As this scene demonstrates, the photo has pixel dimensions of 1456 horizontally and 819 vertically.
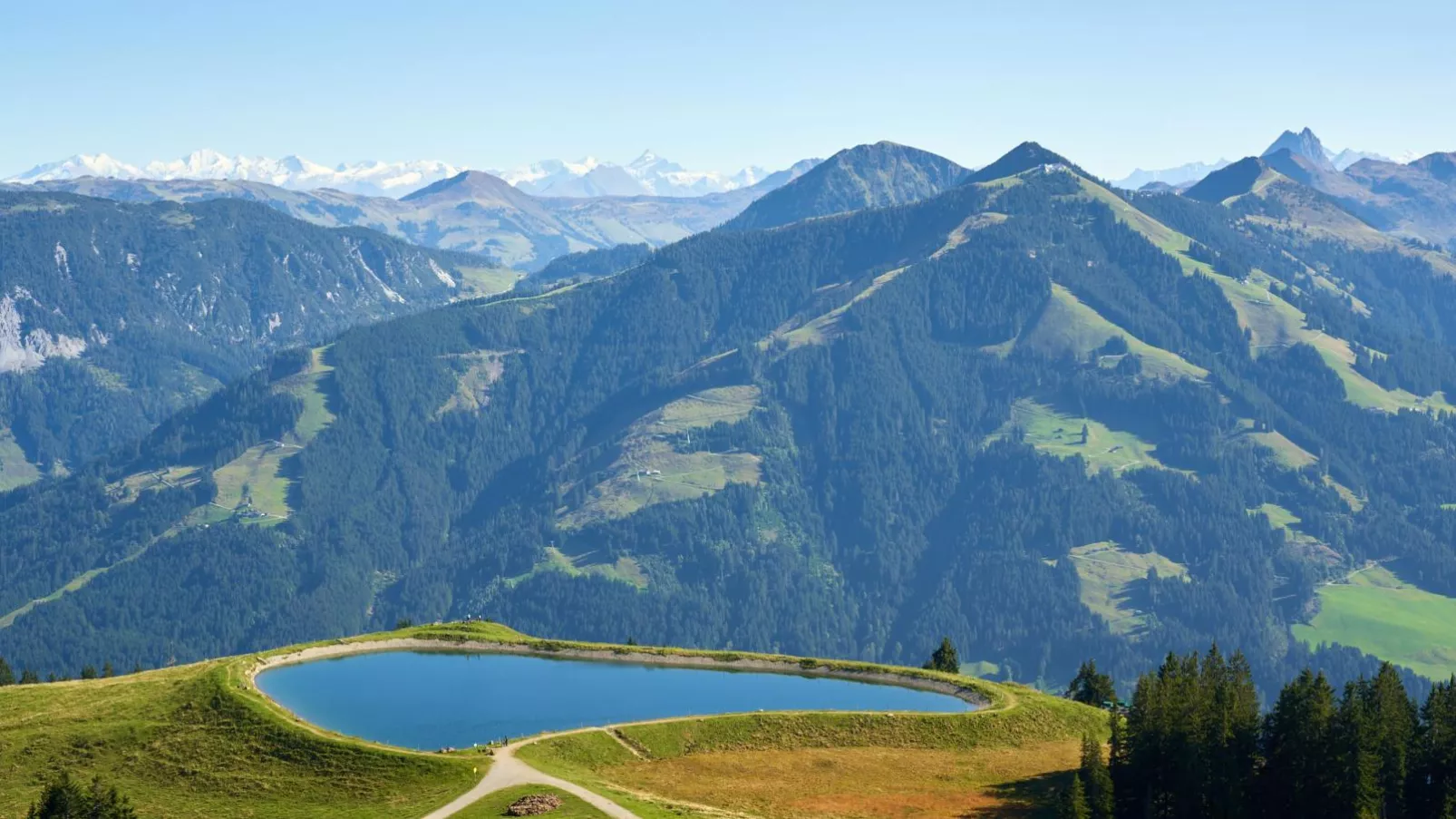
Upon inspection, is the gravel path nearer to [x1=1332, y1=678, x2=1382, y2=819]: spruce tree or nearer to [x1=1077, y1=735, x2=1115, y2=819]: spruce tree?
[x1=1077, y1=735, x2=1115, y2=819]: spruce tree

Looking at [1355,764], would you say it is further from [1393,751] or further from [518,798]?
[518,798]

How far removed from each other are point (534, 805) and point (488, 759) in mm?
15186

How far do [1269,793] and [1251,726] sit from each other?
19.0ft

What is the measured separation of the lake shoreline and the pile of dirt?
210 ft

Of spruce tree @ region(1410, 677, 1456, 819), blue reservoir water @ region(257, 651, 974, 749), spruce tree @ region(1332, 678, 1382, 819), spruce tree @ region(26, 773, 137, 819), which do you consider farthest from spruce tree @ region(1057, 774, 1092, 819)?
spruce tree @ region(26, 773, 137, 819)

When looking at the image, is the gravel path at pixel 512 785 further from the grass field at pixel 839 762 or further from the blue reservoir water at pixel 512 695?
the blue reservoir water at pixel 512 695

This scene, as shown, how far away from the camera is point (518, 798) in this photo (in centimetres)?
11656

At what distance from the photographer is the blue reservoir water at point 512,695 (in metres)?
146

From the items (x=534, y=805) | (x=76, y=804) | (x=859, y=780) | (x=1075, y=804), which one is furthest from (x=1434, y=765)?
(x=76, y=804)

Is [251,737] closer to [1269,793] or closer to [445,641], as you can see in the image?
[445,641]

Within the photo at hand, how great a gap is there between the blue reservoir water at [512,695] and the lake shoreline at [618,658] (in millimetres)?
1668

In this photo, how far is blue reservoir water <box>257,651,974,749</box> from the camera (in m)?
146

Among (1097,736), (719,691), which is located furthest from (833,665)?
(1097,736)

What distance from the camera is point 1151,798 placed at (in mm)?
125312
